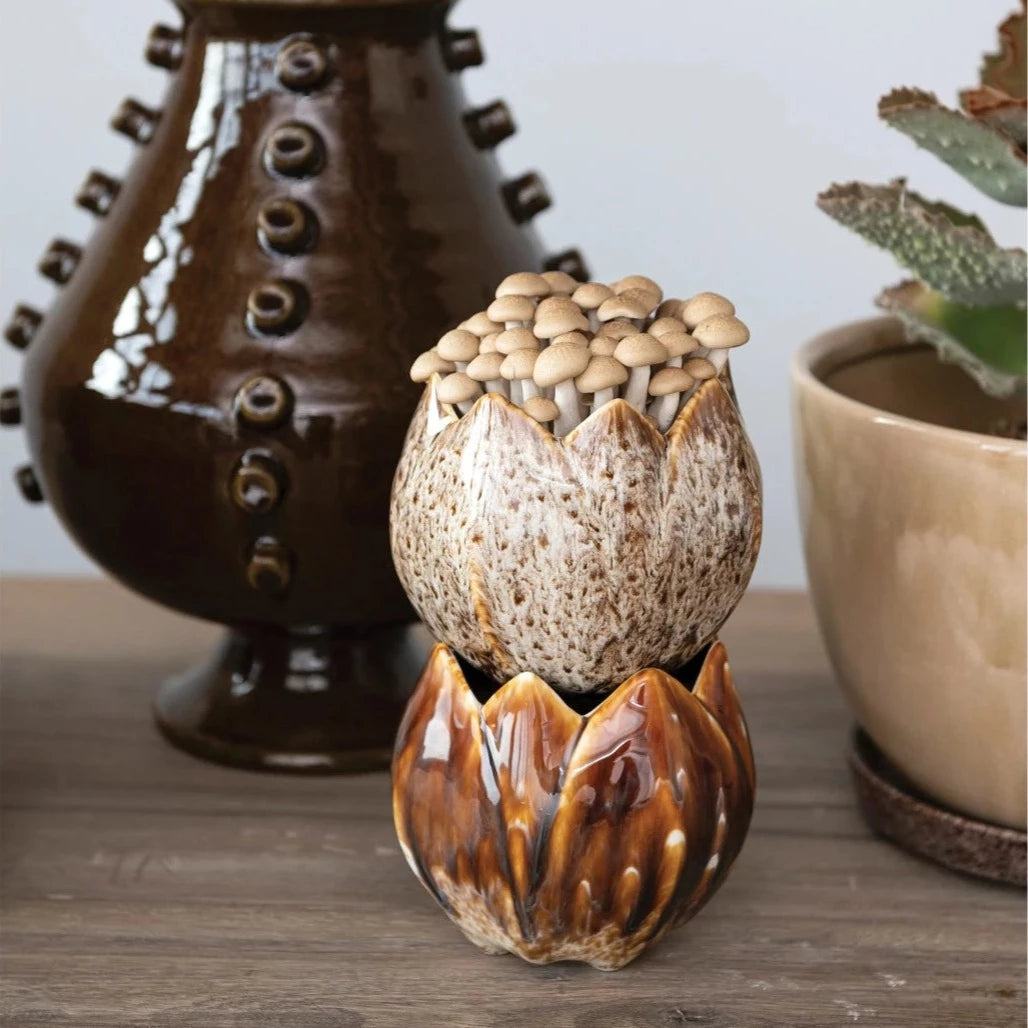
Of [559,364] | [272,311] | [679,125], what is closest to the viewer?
[559,364]

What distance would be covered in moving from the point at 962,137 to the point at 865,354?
0.11 meters

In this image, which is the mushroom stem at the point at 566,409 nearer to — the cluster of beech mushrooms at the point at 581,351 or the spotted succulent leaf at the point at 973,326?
the cluster of beech mushrooms at the point at 581,351

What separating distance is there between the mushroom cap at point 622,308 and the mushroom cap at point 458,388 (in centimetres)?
4

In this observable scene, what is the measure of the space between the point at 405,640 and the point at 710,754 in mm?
196

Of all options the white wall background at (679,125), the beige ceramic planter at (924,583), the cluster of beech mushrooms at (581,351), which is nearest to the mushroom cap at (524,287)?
the cluster of beech mushrooms at (581,351)

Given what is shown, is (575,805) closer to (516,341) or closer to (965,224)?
(516,341)

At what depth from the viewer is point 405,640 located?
587 mm

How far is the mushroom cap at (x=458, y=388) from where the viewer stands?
408mm

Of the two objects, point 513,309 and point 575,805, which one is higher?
point 513,309

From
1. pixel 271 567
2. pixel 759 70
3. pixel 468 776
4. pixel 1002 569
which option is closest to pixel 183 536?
pixel 271 567

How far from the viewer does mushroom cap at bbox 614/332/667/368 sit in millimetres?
393

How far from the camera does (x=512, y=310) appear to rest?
407 mm

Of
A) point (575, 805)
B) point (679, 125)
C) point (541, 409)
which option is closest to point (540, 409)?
point (541, 409)

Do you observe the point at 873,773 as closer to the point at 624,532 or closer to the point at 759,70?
the point at 624,532
